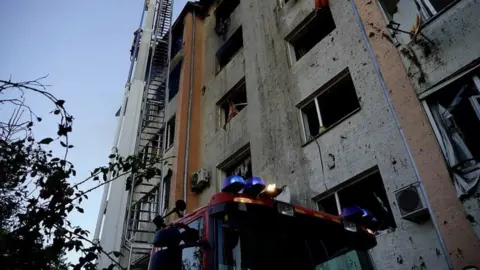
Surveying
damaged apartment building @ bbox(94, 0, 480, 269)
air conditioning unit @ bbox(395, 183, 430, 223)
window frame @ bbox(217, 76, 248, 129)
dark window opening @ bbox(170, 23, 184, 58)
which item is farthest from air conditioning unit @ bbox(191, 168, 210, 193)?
dark window opening @ bbox(170, 23, 184, 58)

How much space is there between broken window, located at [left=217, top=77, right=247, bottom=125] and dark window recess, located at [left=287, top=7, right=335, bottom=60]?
218cm

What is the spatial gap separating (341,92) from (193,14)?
31.6 feet

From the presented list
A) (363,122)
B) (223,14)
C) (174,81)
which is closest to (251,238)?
(363,122)

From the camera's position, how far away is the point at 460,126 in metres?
5.22

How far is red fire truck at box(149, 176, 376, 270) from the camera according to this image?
10.1 feet

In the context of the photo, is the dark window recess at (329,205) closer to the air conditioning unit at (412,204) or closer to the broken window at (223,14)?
the air conditioning unit at (412,204)

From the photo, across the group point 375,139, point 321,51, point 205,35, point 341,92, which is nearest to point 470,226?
point 375,139

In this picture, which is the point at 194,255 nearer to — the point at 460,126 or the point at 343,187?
the point at 343,187

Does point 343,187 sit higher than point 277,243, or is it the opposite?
point 343,187

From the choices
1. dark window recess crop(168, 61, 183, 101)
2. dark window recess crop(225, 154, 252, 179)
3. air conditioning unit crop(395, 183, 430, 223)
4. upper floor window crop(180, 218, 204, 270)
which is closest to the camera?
upper floor window crop(180, 218, 204, 270)

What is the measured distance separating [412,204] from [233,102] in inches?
287

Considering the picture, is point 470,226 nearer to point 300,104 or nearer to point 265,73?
point 300,104

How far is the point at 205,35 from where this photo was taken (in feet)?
48.7

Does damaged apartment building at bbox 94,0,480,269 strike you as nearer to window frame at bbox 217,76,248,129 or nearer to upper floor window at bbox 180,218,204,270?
window frame at bbox 217,76,248,129
